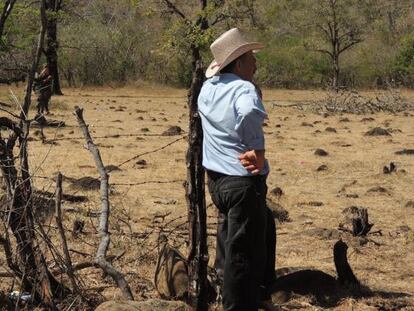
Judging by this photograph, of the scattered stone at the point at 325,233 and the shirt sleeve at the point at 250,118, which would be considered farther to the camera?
the scattered stone at the point at 325,233

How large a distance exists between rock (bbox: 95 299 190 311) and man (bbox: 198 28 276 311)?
1.03 ft

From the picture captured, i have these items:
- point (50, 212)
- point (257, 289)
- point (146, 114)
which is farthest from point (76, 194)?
point (146, 114)

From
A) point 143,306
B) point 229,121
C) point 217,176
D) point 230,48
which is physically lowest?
point 143,306

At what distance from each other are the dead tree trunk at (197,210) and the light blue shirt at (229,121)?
0.72 ft

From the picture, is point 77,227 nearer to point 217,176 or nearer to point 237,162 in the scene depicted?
point 217,176

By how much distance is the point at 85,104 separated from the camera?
30.5 metres

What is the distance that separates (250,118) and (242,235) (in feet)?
2.34

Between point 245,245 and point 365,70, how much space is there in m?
48.9

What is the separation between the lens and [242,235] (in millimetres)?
4336

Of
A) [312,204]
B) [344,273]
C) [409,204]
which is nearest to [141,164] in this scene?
[312,204]

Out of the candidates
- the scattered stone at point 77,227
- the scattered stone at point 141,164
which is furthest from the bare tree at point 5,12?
the scattered stone at point 141,164

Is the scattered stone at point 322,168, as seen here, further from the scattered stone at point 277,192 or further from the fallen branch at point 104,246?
the fallen branch at point 104,246

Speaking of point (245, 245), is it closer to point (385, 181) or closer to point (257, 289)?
point (257, 289)

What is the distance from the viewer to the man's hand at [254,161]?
421cm
